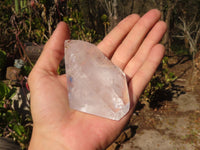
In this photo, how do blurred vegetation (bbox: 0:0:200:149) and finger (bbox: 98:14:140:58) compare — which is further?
blurred vegetation (bbox: 0:0:200:149)

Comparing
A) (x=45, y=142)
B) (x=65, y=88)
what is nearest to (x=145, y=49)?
(x=65, y=88)

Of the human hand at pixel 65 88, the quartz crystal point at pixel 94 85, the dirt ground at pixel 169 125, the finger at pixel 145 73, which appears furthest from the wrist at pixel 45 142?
the dirt ground at pixel 169 125

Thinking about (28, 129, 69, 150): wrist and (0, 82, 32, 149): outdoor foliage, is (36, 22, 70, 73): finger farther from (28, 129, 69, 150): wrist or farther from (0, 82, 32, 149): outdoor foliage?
(0, 82, 32, 149): outdoor foliage

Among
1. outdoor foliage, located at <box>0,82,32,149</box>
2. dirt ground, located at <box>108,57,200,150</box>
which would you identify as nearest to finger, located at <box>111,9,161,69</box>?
dirt ground, located at <box>108,57,200,150</box>

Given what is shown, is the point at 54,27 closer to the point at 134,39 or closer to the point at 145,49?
the point at 134,39

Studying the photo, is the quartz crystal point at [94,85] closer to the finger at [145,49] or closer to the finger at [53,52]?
the finger at [53,52]

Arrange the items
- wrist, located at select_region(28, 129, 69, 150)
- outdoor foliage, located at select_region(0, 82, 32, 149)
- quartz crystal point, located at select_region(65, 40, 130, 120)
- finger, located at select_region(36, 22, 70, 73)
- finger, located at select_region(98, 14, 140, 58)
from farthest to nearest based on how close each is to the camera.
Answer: outdoor foliage, located at select_region(0, 82, 32, 149) → finger, located at select_region(98, 14, 140, 58) → finger, located at select_region(36, 22, 70, 73) → quartz crystal point, located at select_region(65, 40, 130, 120) → wrist, located at select_region(28, 129, 69, 150)
